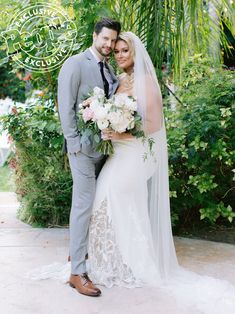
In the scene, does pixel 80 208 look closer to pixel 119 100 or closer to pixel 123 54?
pixel 119 100

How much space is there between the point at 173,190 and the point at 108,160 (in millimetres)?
1349

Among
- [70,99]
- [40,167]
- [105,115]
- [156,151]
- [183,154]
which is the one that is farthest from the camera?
[40,167]

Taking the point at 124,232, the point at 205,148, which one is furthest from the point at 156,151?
the point at 205,148

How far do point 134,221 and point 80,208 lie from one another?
44 cm

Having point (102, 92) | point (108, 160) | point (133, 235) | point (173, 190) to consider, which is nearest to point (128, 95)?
point (102, 92)

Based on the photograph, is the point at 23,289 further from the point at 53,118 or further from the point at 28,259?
the point at 53,118

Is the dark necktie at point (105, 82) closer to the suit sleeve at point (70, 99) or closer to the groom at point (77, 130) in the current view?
the groom at point (77, 130)

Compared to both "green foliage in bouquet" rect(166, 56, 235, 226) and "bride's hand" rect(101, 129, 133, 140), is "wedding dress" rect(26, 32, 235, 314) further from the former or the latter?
"green foliage in bouquet" rect(166, 56, 235, 226)

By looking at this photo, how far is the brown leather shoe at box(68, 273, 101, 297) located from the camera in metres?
3.23

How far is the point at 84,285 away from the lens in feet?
10.7

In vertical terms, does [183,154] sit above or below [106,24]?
below

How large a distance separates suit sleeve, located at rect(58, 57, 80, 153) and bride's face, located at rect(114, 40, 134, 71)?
36 centimetres

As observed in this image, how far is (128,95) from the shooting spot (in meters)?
3.41
